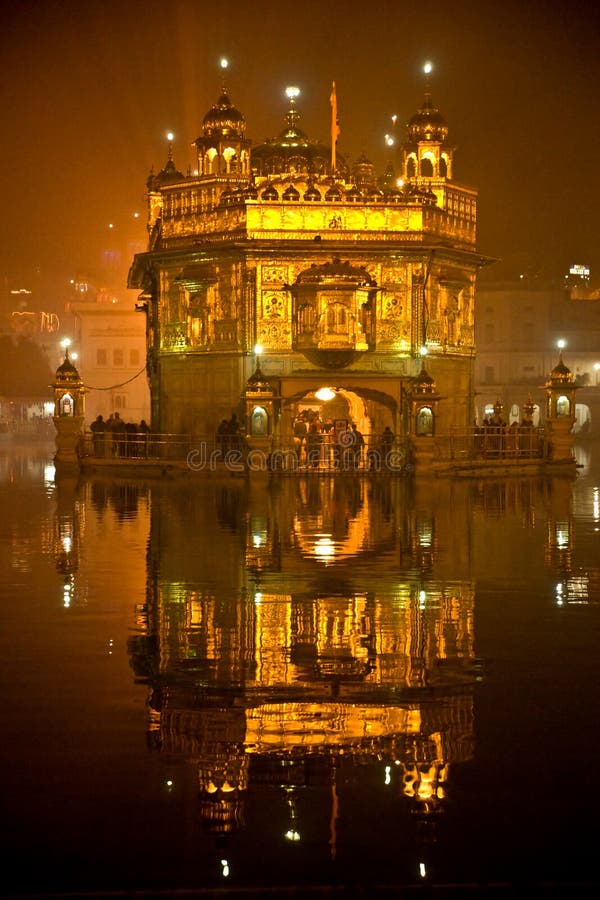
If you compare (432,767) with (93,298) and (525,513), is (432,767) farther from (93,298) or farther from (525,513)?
(93,298)

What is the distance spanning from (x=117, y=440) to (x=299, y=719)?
34022 millimetres

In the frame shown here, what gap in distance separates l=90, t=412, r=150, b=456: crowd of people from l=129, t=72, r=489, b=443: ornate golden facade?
7.27 feet

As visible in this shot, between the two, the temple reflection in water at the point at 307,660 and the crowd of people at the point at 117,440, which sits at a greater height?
the crowd of people at the point at 117,440

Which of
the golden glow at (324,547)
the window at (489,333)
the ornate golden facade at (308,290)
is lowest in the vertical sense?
the golden glow at (324,547)

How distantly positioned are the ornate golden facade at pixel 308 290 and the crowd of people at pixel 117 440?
7.27 ft

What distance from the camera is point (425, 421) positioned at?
39.4m

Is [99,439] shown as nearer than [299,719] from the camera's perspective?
No

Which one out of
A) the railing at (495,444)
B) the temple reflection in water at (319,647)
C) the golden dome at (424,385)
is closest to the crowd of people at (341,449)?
the golden dome at (424,385)

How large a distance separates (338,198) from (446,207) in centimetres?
451

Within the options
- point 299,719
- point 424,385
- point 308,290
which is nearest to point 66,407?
point 308,290

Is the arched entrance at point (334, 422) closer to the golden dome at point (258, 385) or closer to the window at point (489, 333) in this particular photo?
the golden dome at point (258, 385)

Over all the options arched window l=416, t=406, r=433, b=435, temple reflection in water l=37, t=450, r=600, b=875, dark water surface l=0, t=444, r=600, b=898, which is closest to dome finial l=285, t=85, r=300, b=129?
arched window l=416, t=406, r=433, b=435

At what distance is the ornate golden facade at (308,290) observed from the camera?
4188cm

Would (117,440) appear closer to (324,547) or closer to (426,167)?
(426,167)
